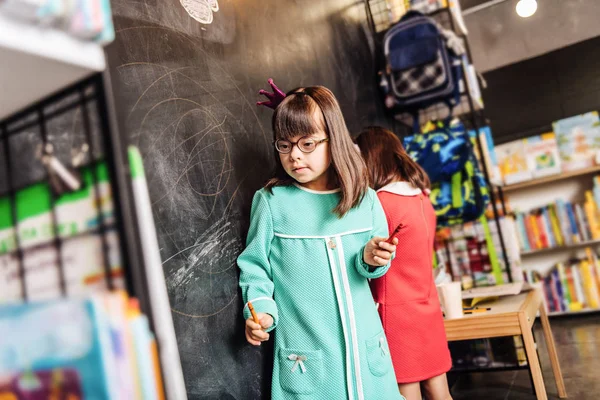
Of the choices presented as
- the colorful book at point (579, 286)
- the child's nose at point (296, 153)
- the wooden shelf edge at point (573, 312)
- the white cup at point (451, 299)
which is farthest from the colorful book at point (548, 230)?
the child's nose at point (296, 153)

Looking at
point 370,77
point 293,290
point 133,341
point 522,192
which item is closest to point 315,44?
point 370,77

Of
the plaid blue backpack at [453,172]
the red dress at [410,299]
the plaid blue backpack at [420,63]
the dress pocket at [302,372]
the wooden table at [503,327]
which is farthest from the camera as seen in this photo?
the plaid blue backpack at [420,63]

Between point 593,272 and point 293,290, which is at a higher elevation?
point 293,290

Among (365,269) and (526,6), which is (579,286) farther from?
(365,269)

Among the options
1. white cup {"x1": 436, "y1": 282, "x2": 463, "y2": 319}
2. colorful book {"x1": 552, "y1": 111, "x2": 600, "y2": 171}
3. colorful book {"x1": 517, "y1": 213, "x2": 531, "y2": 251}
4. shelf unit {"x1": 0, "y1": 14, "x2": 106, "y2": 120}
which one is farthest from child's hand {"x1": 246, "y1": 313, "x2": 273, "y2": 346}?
colorful book {"x1": 552, "y1": 111, "x2": 600, "y2": 171}

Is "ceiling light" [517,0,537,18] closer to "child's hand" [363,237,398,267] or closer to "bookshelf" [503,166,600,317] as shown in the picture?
"bookshelf" [503,166,600,317]

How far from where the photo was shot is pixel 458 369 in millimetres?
2475

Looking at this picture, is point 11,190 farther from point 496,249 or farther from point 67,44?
point 496,249

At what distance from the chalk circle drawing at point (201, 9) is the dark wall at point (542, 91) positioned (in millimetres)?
4064

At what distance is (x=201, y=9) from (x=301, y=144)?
1.65ft

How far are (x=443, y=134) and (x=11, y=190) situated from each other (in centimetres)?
249

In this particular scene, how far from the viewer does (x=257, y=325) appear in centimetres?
112

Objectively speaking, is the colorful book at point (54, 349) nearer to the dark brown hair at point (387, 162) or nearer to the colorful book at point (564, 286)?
the dark brown hair at point (387, 162)

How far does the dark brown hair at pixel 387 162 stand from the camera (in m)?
1.86
